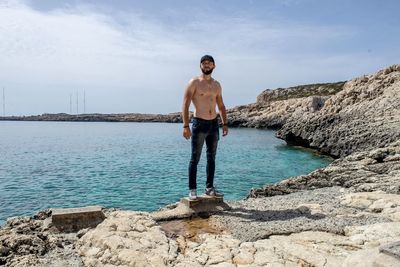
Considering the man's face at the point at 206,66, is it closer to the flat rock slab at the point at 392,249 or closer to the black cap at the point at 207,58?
the black cap at the point at 207,58

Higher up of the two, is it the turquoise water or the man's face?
the man's face

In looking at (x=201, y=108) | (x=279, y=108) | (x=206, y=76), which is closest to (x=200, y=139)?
(x=201, y=108)

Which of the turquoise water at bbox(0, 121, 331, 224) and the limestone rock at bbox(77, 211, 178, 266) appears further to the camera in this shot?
the turquoise water at bbox(0, 121, 331, 224)

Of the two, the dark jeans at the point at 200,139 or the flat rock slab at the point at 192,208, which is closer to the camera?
the flat rock slab at the point at 192,208

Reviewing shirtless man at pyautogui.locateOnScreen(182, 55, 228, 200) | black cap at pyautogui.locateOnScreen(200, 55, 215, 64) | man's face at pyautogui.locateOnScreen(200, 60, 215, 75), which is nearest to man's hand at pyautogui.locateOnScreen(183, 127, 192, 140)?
shirtless man at pyautogui.locateOnScreen(182, 55, 228, 200)

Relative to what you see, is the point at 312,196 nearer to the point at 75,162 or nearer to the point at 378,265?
the point at 378,265

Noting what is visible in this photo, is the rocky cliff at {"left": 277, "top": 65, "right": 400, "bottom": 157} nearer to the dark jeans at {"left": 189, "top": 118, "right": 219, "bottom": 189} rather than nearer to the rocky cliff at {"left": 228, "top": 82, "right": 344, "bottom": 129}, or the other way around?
the dark jeans at {"left": 189, "top": 118, "right": 219, "bottom": 189}

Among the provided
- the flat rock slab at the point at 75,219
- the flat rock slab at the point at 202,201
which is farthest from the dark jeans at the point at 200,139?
the flat rock slab at the point at 75,219

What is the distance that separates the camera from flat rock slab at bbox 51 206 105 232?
7.66 metres

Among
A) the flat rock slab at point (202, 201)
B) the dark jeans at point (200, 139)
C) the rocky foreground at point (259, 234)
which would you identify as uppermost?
the dark jeans at point (200, 139)

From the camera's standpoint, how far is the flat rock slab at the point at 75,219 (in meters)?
7.66

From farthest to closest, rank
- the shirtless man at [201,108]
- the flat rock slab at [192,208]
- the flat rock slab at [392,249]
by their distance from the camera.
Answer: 1. the shirtless man at [201,108]
2. the flat rock slab at [192,208]
3. the flat rock slab at [392,249]

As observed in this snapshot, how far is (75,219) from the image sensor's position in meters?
7.74

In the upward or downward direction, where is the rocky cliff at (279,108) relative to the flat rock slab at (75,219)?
upward
